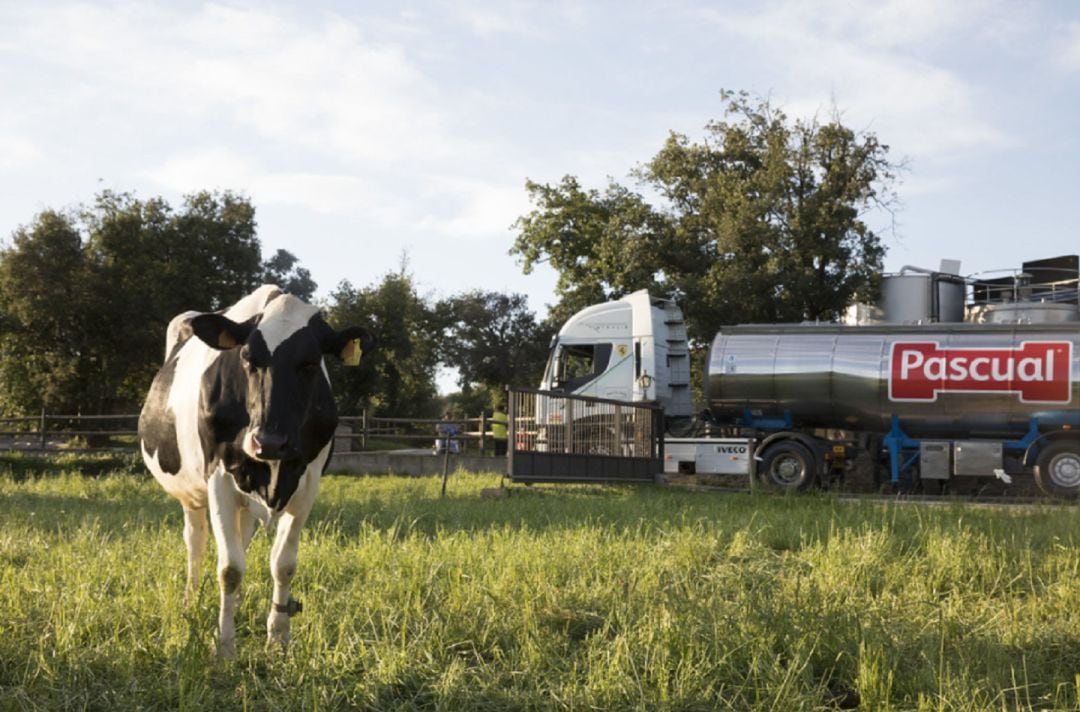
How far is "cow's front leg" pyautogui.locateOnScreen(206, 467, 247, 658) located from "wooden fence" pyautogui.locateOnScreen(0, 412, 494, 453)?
20055mm

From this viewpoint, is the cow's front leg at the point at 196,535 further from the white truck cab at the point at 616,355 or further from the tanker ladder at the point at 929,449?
the tanker ladder at the point at 929,449

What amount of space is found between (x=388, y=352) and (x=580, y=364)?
2389 centimetres

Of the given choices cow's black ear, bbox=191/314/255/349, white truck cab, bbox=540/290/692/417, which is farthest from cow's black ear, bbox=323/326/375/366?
white truck cab, bbox=540/290/692/417

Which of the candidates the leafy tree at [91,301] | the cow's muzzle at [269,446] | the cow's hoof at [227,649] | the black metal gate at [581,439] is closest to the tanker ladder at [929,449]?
the black metal gate at [581,439]

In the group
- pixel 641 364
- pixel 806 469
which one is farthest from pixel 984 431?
pixel 641 364

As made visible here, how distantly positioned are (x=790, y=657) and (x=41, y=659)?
3275 millimetres

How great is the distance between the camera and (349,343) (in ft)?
16.5

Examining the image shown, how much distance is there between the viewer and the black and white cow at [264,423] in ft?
15.2

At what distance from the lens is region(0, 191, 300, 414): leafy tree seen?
3472 cm

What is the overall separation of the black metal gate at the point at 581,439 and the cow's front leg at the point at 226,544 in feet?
35.5

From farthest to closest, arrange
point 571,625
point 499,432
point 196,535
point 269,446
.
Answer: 1. point 499,432
2. point 196,535
3. point 571,625
4. point 269,446

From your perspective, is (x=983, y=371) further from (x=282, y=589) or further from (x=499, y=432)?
(x=282, y=589)

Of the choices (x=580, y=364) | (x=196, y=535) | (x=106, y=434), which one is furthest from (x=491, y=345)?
(x=196, y=535)

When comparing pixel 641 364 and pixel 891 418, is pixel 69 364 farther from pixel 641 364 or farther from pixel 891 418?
pixel 891 418
